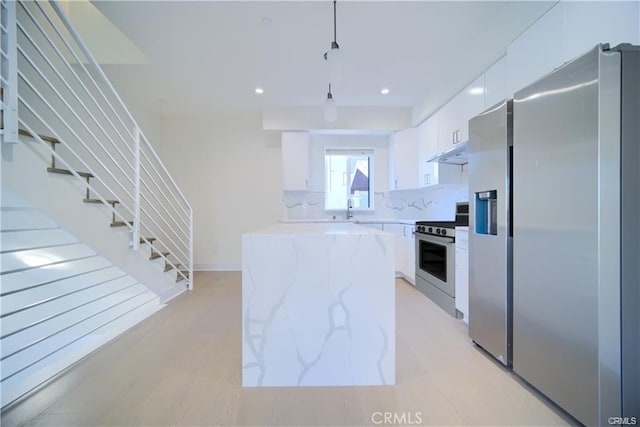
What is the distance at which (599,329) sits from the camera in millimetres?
1194

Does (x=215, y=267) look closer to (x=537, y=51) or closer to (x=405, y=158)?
(x=405, y=158)

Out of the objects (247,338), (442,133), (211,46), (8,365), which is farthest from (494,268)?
(8,365)

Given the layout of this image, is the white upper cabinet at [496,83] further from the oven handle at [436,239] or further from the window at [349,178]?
the window at [349,178]

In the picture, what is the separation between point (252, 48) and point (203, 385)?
2799mm

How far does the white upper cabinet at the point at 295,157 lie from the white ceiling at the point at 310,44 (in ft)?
2.08

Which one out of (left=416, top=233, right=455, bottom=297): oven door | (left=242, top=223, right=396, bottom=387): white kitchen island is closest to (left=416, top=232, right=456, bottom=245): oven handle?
(left=416, top=233, right=455, bottom=297): oven door

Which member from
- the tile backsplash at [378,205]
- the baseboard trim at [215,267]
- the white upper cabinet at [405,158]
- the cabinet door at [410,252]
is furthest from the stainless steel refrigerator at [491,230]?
the baseboard trim at [215,267]

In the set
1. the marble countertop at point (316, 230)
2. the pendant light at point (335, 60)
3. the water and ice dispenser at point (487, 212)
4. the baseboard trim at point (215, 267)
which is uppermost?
the pendant light at point (335, 60)

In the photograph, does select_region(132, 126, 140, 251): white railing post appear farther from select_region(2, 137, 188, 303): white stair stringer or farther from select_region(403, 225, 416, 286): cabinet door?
select_region(403, 225, 416, 286): cabinet door

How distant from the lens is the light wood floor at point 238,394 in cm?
135

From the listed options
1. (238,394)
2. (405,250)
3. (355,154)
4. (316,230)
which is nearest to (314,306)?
(316,230)

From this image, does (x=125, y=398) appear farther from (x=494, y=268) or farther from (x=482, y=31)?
(x=482, y=31)

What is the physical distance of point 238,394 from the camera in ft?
4.99

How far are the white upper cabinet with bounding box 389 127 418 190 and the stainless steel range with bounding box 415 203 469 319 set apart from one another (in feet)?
2.64
